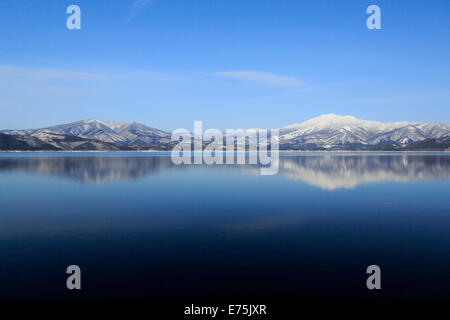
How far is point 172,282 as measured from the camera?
18.6 metres

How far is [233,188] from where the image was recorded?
63656 mm

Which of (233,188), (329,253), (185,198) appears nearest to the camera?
(329,253)

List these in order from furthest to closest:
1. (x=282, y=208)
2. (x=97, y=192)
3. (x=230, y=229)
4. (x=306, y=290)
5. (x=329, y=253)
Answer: (x=97, y=192) < (x=282, y=208) < (x=230, y=229) < (x=329, y=253) < (x=306, y=290)

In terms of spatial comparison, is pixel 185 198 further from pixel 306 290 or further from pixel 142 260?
pixel 306 290

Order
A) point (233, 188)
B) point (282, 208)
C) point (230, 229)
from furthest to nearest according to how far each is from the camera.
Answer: point (233, 188)
point (282, 208)
point (230, 229)

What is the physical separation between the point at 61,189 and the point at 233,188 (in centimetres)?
3369

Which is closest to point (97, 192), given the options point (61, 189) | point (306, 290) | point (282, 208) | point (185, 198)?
point (61, 189)
